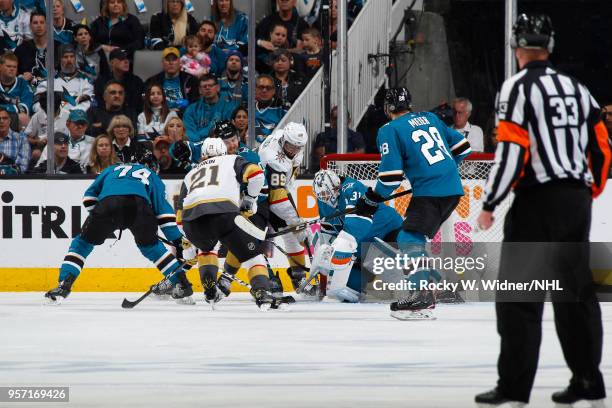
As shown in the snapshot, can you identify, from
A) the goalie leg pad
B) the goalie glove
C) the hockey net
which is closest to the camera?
the goalie glove

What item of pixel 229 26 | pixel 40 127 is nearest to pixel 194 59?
pixel 229 26

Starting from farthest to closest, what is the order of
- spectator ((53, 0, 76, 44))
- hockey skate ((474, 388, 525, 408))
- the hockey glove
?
spectator ((53, 0, 76, 44)) → the hockey glove → hockey skate ((474, 388, 525, 408))

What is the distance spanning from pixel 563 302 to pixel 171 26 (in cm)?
728

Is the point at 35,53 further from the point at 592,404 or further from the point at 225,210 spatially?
the point at 592,404

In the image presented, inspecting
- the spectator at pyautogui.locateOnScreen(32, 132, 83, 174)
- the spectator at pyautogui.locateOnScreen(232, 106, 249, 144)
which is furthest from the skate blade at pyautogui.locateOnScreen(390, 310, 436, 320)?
the spectator at pyautogui.locateOnScreen(32, 132, 83, 174)

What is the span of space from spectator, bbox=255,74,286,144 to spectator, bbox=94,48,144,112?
953mm

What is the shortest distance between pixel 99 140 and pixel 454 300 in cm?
308

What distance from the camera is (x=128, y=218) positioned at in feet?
27.3

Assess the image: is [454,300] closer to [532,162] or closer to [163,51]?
[163,51]

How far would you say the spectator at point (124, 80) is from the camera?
10.3 meters

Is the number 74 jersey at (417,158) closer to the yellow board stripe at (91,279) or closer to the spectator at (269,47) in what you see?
the yellow board stripe at (91,279)

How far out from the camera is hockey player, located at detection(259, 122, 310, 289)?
342 inches

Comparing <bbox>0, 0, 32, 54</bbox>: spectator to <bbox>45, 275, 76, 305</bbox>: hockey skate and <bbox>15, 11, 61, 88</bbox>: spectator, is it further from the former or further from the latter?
<bbox>45, 275, 76, 305</bbox>: hockey skate

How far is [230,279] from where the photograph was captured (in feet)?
27.6
